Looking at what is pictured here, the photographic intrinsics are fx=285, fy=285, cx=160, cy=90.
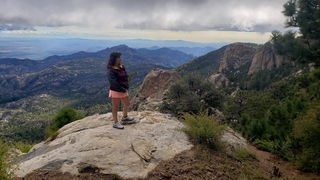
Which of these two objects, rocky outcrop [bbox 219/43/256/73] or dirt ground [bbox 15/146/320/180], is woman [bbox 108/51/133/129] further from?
rocky outcrop [bbox 219/43/256/73]

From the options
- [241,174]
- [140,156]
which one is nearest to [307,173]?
[241,174]

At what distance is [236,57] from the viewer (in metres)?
143

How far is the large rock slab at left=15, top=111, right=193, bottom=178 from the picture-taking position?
7559 mm

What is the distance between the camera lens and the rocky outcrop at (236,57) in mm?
135875

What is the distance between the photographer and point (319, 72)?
1923 centimetres

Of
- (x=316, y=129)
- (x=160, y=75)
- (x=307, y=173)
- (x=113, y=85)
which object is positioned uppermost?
(x=113, y=85)

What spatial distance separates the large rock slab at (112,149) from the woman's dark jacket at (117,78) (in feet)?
4.86

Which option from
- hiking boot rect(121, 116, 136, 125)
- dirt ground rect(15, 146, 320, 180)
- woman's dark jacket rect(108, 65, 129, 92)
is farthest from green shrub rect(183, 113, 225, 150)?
woman's dark jacket rect(108, 65, 129, 92)

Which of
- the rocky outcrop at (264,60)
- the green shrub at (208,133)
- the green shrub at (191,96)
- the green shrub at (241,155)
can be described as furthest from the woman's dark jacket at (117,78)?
the rocky outcrop at (264,60)

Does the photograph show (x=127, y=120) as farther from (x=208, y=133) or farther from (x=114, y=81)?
(x=208, y=133)

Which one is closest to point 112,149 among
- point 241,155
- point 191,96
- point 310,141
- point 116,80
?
point 116,80

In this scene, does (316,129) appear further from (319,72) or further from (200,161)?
(319,72)

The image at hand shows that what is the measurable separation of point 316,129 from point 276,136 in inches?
183

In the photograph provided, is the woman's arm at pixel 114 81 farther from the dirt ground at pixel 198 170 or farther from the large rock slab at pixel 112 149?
the dirt ground at pixel 198 170
